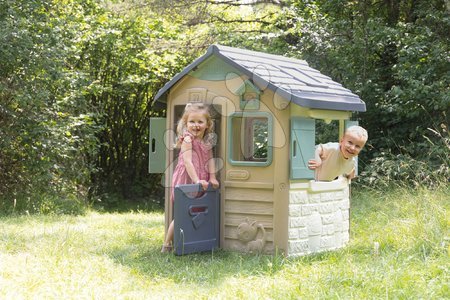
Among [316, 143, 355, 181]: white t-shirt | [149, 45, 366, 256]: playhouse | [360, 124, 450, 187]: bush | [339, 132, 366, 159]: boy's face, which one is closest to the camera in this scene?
[149, 45, 366, 256]: playhouse

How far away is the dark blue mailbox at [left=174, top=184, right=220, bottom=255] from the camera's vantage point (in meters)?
6.03

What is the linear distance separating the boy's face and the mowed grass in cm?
85

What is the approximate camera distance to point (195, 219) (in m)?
6.17

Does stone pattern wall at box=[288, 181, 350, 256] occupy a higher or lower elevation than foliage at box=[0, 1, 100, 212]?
lower

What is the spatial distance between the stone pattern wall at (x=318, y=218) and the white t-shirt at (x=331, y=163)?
124mm

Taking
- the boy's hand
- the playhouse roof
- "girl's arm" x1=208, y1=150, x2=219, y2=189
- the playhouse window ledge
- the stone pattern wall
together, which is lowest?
the stone pattern wall

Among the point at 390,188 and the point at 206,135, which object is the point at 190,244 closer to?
the point at 206,135

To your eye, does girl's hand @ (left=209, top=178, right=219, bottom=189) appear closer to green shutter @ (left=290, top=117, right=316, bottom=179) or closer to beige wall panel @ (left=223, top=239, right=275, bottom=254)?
beige wall panel @ (left=223, top=239, right=275, bottom=254)

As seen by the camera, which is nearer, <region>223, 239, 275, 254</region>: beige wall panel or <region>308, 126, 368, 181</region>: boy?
<region>223, 239, 275, 254</region>: beige wall panel

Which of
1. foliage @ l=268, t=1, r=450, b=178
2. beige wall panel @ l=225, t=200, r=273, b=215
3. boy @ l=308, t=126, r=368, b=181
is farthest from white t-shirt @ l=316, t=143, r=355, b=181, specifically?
foliage @ l=268, t=1, r=450, b=178

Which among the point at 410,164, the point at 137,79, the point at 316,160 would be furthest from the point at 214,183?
the point at 137,79

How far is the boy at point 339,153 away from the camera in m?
6.76

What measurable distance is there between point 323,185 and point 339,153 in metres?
0.46

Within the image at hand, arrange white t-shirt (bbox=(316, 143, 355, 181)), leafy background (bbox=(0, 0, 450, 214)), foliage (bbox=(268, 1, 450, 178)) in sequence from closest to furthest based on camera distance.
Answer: white t-shirt (bbox=(316, 143, 355, 181)), leafy background (bbox=(0, 0, 450, 214)), foliage (bbox=(268, 1, 450, 178))
